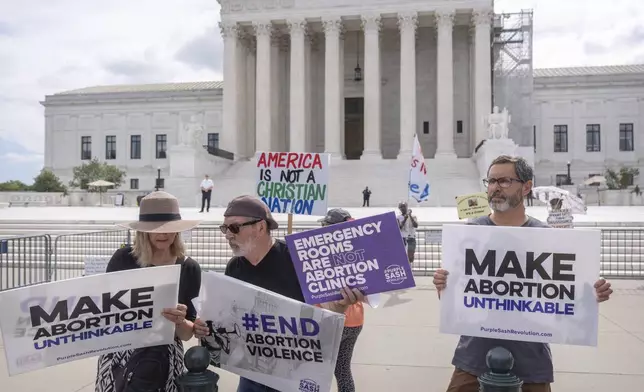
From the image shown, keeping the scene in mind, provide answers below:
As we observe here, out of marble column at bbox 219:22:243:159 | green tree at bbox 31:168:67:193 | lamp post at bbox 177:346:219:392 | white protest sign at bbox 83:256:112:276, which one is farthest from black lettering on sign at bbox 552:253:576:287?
green tree at bbox 31:168:67:193

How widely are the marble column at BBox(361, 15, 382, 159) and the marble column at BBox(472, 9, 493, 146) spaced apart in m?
6.81

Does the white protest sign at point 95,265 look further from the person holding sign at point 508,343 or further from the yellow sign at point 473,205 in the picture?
the yellow sign at point 473,205

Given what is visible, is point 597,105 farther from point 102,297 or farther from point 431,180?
point 102,297

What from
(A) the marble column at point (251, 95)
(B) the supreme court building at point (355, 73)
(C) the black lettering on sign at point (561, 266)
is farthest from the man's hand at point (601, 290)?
(A) the marble column at point (251, 95)

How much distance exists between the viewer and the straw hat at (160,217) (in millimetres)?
3549

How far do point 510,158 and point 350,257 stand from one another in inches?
47.7

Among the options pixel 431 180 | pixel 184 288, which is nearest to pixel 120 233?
pixel 184 288

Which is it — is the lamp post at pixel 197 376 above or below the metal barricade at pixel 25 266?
above

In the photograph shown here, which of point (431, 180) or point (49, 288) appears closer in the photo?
point (49, 288)

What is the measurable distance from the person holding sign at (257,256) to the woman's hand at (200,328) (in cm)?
37

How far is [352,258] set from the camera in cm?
333

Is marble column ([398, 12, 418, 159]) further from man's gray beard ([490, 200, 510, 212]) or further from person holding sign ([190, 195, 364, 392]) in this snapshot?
person holding sign ([190, 195, 364, 392])

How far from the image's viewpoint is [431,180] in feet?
117

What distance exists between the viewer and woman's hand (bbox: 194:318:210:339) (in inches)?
129
